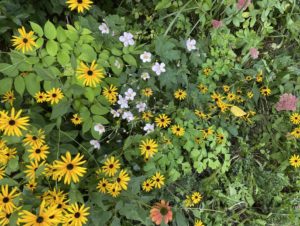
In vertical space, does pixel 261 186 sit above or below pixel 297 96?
below

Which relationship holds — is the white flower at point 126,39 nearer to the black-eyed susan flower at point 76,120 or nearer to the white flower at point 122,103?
the white flower at point 122,103

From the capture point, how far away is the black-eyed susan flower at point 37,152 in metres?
1.05

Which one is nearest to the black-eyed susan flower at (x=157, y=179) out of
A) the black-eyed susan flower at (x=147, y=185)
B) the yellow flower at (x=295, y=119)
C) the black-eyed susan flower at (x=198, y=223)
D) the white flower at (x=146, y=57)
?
the black-eyed susan flower at (x=147, y=185)

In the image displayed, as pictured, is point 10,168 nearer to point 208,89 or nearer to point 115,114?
point 115,114

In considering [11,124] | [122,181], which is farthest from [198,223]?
[11,124]

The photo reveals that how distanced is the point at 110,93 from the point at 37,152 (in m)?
0.41

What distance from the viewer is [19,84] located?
1188 mm

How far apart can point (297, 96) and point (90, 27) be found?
3.83ft

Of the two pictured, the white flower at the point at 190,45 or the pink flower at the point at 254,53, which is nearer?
the white flower at the point at 190,45

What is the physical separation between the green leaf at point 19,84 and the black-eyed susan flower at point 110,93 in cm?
30

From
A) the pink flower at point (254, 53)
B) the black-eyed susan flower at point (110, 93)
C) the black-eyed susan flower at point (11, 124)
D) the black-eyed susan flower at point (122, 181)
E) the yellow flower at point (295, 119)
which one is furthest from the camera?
the pink flower at point (254, 53)

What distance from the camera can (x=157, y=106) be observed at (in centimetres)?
156

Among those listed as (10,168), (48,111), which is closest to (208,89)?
(48,111)

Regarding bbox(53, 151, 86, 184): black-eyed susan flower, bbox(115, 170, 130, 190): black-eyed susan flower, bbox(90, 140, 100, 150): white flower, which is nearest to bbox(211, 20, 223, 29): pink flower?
bbox(90, 140, 100, 150): white flower
